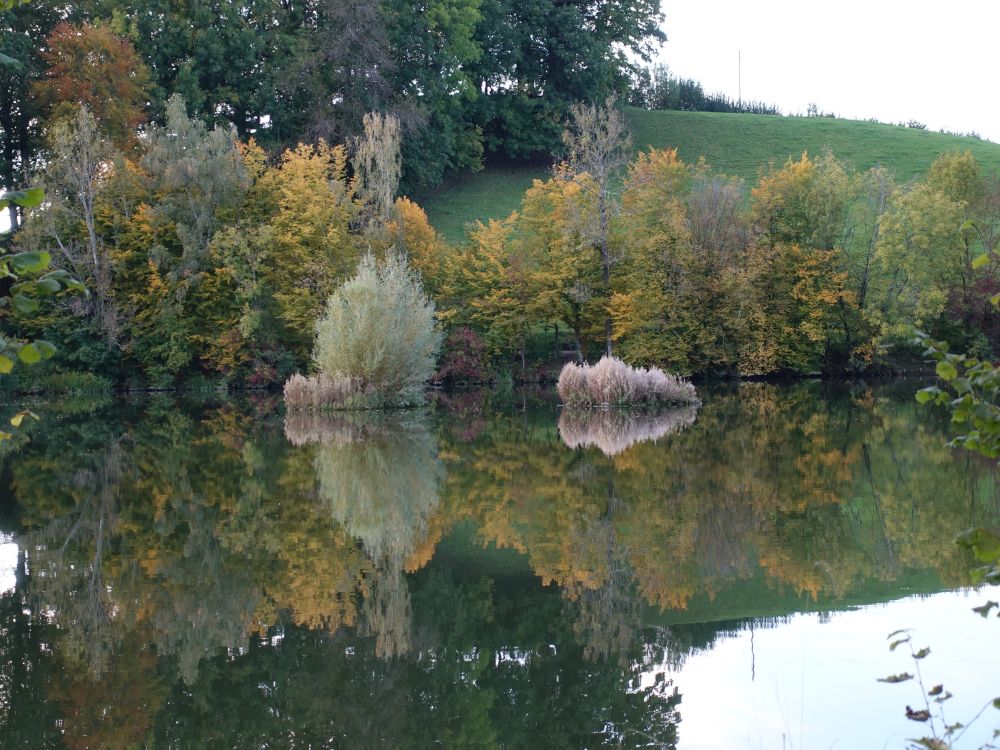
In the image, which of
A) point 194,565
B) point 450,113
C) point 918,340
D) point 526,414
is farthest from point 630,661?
point 450,113

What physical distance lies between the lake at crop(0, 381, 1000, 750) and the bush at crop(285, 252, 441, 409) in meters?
8.58

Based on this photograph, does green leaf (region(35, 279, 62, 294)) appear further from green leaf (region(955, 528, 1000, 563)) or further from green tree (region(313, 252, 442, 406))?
green tree (region(313, 252, 442, 406))

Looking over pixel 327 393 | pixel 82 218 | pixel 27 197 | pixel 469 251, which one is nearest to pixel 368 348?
pixel 327 393

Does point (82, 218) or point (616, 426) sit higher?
point (82, 218)

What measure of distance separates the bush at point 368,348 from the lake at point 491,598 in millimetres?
8580

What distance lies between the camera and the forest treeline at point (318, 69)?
1415 inches

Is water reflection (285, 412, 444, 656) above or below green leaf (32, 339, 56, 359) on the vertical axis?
below

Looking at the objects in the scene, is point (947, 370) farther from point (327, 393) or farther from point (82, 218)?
point (82, 218)

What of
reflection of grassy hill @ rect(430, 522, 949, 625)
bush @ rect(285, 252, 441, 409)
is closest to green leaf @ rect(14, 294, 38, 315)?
reflection of grassy hill @ rect(430, 522, 949, 625)

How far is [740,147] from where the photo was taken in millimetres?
53594

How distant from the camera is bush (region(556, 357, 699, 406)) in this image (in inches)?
913

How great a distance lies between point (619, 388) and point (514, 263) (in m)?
12.4

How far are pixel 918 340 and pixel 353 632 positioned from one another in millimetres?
4615

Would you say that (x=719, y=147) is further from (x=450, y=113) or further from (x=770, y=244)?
(x=770, y=244)
